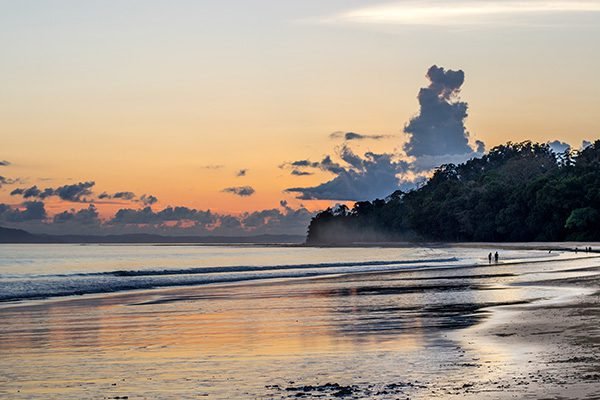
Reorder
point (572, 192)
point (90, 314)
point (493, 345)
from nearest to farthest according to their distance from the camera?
point (493, 345) → point (90, 314) → point (572, 192)

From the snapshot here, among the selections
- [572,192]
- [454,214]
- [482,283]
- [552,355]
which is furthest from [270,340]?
[454,214]

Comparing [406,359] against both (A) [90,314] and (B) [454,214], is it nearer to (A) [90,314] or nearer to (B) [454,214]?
(A) [90,314]

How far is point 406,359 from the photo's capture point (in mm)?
16375

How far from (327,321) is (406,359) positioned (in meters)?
7.75

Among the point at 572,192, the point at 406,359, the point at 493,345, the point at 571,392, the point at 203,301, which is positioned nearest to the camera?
the point at 571,392

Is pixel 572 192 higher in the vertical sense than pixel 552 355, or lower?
higher

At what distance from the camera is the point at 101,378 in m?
15.1

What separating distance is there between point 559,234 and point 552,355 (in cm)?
14300

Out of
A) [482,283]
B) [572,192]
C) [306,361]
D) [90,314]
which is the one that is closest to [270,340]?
[306,361]

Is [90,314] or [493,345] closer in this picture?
[493,345]

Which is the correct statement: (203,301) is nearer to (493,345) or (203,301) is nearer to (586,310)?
(586,310)

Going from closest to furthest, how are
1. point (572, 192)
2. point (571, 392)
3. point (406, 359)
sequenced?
point (571, 392) → point (406, 359) → point (572, 192)

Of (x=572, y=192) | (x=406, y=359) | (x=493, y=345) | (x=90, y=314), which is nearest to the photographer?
(x=406, y=359)

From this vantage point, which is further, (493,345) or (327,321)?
(327,321)
